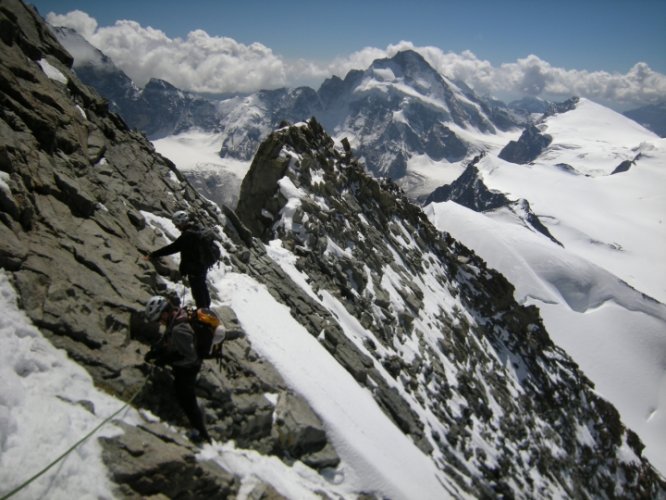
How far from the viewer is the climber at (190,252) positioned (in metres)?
11.7

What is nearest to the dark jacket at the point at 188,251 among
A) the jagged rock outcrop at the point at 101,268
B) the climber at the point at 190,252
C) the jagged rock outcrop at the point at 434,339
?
the climber at the point at 190,252

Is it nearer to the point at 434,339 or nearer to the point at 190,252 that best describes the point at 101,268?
the point at 190,252

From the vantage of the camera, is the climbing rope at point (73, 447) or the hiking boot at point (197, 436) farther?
the hiking boot at point (197, 436)

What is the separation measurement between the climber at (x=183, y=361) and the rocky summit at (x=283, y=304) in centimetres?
45

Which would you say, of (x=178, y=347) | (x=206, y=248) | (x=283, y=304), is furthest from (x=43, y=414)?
(x=283, y=304)

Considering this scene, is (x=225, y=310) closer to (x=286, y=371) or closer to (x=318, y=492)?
(x=286, y=371)

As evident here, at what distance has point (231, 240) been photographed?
1991 cm

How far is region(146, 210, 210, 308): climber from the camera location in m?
11.7

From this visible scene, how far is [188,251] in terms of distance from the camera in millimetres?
11844

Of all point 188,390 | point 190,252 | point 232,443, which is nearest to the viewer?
point 188,390

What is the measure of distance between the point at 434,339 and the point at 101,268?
2691cm

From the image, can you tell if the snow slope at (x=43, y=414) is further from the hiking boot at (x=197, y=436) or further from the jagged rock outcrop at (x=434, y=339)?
the jagged rock outcrop at (x=434, y=339)

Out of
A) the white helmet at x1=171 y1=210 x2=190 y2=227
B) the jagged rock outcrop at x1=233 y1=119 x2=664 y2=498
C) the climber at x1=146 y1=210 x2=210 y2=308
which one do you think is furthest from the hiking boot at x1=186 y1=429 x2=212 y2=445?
the jagged rock outcrop at x1=233 y1=119 x2=664 y2=498

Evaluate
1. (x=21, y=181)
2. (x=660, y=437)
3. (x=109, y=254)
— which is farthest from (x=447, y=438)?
(x=660, y=437)
